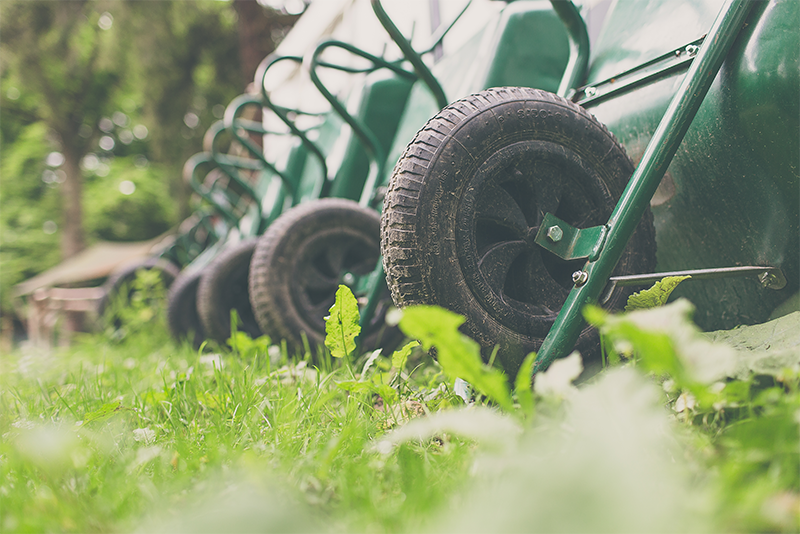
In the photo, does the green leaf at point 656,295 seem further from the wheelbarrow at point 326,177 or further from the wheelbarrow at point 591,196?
the wheelbarrow at point 326,177

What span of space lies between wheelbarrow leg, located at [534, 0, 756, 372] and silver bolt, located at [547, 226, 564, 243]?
0.09 m

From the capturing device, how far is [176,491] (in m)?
0.60

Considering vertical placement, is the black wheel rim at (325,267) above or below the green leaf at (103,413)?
above

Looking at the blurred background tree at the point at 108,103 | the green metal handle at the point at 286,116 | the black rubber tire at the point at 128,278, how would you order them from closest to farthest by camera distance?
the green metal handle at the point at 286,116
the black rubber tire at the point at 128,278
the blurred background tree at the point at 108,103

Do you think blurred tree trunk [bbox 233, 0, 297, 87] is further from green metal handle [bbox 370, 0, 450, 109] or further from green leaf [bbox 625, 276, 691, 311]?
green leaf [bbox 625, 276, 691, 311]

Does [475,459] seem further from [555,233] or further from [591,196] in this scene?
[591,196]

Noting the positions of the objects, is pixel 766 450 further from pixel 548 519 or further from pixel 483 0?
pixel 483 0

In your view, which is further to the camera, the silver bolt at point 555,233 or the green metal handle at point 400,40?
the green metal handle at point 400,40

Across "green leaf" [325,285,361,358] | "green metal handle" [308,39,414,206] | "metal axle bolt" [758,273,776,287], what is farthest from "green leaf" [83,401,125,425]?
"metal axle bolt" [758,273,776,287]

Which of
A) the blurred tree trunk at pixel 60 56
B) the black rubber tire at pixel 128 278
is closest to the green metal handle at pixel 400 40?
the black rubber tire at pixel 128 278

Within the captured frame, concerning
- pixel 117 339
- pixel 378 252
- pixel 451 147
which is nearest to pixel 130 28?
pixel 117 339

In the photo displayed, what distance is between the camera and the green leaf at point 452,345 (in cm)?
58

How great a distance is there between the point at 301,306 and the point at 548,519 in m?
1.36

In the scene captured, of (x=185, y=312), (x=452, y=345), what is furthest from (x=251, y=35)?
(x=452, y=345)
